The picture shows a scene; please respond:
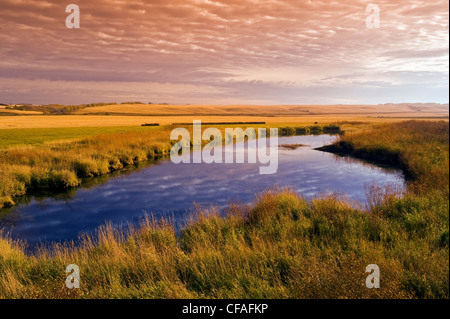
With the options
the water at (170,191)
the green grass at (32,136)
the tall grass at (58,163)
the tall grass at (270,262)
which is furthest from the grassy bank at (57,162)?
the tall grass at (270,262)

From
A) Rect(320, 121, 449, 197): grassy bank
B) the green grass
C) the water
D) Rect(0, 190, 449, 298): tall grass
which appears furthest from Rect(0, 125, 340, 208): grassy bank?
Rect(320, 121, 449, 197): grassy bank

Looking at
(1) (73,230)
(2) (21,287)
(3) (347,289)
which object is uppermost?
(3) (347,289)

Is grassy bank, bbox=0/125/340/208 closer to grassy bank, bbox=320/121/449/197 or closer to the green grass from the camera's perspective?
the green grass

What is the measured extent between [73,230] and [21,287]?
680 centimetres

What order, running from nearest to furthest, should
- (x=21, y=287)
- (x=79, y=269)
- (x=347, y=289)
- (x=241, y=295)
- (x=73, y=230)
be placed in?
(x=347, y=289) < (x=241, y=295) < (x=21, y=287) < (x=79, y=269) < (x=73, y=230)

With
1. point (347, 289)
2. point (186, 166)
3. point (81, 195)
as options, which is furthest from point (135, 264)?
point (186, 166)

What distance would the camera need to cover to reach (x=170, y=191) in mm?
18625

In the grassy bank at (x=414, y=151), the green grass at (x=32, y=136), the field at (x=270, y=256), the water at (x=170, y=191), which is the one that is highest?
the green grass at (x=32, y=136)

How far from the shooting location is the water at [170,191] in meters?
13.2

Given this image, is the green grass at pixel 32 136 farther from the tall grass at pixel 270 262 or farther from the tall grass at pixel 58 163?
the tall grass at pixel 270 262

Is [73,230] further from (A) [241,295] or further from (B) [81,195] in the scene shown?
(A) [241,295]

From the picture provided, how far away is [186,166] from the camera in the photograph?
26688mm

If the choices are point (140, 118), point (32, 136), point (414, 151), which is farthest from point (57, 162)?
point (140, 118)

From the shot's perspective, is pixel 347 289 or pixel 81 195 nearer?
pixel 347 289
